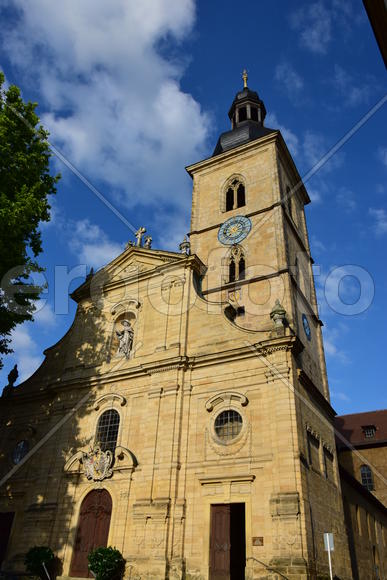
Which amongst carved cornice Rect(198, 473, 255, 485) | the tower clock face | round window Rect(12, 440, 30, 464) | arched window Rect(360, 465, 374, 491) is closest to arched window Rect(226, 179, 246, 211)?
the tower clock face

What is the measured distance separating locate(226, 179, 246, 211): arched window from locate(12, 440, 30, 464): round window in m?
17.1

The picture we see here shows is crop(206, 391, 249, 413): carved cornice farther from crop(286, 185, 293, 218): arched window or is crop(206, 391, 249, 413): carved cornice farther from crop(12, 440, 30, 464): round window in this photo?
crop(286, 185, 293, 218): arched window

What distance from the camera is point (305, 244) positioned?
96.5 ft

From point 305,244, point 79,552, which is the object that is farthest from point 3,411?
point 305,244

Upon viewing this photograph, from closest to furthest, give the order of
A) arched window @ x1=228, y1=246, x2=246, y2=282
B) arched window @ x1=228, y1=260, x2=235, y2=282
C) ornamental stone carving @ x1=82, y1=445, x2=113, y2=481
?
1. ornamental stone carving @ x1=82, y1=445, x2=113, y2=481
2. arched window @ x1=228, y1=246, x2=246, y2=282
3. arched window @ x1=228, y1=260, x2=235, y2=282

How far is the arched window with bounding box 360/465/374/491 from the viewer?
35.1 m

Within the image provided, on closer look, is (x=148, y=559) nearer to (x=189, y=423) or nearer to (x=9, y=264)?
(x=189, y=423)

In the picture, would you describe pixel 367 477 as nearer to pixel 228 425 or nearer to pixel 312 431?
pixel 312 431

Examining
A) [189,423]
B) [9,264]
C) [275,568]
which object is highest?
[9,264]

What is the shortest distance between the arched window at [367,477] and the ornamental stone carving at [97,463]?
82.8 feet

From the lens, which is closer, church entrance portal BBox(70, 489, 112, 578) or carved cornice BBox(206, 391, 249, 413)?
church entrance portal BBox(70, 489, 112, 578)

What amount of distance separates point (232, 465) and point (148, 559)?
160 inches

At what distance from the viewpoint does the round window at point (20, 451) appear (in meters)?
20.9

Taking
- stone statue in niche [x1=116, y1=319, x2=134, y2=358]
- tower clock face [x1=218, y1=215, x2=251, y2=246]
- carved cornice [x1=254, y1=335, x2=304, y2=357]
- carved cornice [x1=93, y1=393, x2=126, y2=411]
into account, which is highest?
tower clock face [x1=218, y1=215, x2=251, y2=246]
